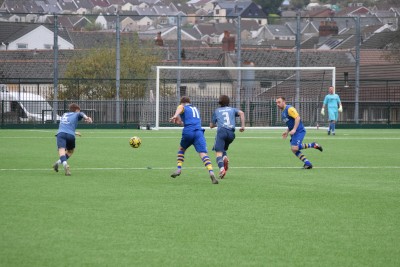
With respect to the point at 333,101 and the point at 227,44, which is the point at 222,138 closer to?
the point at 333,101

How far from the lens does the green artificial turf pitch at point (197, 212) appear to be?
10.7m

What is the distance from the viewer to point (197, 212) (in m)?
13.9

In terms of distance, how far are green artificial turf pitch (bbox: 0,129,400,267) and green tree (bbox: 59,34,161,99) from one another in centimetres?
1947

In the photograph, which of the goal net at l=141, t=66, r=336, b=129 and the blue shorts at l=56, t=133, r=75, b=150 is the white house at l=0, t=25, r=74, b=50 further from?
the blue shorts at l=56, t=133, r=75, b=150

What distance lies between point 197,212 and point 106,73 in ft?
117

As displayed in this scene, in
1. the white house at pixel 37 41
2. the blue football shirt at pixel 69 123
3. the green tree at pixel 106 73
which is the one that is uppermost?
the white house at pixel 37 41

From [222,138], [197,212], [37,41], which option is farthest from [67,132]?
[37,41]

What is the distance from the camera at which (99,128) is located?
42938mm

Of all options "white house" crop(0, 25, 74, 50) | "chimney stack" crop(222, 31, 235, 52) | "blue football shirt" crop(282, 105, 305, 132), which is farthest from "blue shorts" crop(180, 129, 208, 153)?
"white house" crop(0, 25, 74, 50)

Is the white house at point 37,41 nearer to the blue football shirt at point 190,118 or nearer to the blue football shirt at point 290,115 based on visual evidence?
the blue football shirt at point 290,115

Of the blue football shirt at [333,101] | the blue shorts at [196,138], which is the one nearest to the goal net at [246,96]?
the blue football shirt at [333,101]

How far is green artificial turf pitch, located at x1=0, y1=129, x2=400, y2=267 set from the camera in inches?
420

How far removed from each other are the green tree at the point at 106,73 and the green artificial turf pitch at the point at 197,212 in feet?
63.9

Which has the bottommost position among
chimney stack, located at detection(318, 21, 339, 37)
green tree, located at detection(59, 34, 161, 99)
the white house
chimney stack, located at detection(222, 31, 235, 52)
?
green tree, located at detection(59, 34, 161, 99)
